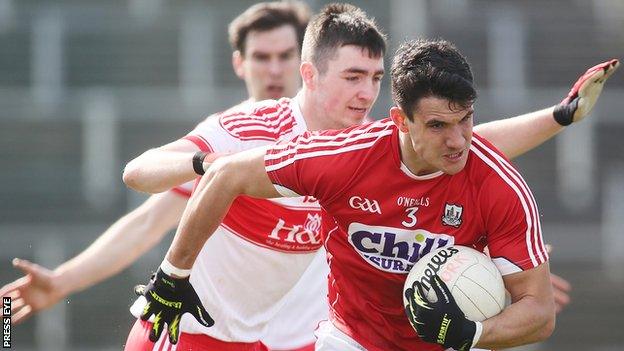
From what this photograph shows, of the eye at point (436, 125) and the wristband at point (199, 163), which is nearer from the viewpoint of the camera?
the eye at point (436, 125)

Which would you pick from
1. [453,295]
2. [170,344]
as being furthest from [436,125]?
[170,344]

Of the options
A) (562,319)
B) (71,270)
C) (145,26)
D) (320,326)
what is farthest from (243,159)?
(145,26)

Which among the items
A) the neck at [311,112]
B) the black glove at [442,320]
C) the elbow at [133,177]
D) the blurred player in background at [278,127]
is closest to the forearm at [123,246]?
the blurred player in background at [278,127]

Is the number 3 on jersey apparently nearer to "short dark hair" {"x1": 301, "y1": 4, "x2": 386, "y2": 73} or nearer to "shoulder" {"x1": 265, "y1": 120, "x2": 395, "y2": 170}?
"shoulder" {"x1": 265, "y1": 120, "x2": 395, "y2": 170}

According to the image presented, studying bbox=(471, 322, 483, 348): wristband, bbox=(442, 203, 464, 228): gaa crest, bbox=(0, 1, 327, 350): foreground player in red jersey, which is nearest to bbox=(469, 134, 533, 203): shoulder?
bbox=(442, 203, 464, 228): gaa crest

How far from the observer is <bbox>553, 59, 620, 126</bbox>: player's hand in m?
5.41

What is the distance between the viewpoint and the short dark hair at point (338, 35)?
5867 mm

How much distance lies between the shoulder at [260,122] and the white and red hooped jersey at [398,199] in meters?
0.60

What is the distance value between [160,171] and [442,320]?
152 centimetres

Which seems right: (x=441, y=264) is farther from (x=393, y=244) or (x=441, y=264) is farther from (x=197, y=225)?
(x=197, y=225)

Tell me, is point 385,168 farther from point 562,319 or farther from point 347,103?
point 562,319

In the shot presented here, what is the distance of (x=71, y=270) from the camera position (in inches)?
252

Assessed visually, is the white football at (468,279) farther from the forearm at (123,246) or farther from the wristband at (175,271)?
the forearm at (123,246)

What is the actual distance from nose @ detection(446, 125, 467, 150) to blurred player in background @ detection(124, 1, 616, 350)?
1.14 meters
